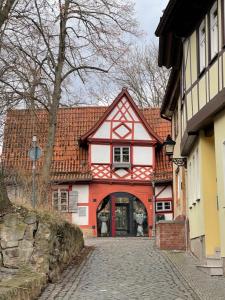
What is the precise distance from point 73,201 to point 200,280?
21.2 metres

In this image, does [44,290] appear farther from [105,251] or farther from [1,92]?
[1,92]

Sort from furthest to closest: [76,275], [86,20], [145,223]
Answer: [145,223], [86,20], [76,275]

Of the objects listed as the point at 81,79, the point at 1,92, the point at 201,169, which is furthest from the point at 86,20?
the point at 201,169

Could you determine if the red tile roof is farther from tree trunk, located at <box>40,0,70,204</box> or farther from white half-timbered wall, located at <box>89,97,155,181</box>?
tree trunk, located at <box>40,0,70,204</box>

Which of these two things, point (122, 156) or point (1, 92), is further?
point (122, 156)

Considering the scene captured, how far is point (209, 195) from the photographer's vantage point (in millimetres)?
13852

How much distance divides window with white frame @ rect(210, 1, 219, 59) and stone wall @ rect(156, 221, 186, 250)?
7.96 m

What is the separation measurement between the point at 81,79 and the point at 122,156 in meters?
10.2

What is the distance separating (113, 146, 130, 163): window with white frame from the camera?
34.0 metres

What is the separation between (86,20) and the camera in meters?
23.8

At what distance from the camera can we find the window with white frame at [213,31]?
12523 mm

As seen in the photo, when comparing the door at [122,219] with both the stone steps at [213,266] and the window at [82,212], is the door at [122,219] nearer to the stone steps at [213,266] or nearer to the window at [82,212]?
the window at [82,212]

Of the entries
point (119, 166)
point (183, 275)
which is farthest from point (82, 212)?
point (183, 275)

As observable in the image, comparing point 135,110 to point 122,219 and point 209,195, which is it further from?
point 209,195
